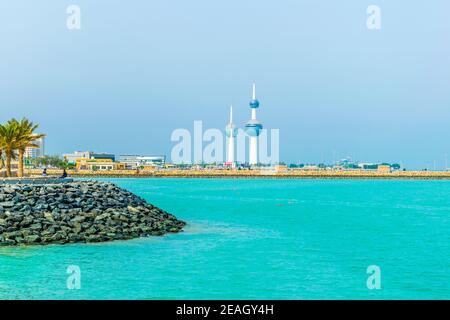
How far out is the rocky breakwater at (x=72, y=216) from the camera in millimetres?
30875

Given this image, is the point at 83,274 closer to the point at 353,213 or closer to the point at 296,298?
the point at 296,298

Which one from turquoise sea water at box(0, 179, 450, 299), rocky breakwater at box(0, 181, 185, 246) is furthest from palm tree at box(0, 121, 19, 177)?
turquoise sea water at box(0, 179, 450, 299)

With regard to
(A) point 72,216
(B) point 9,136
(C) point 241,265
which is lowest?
(C) point 241,265

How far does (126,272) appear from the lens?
78.2ft

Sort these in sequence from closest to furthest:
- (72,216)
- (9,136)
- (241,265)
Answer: (241,265)
(72,216)
(9,136)

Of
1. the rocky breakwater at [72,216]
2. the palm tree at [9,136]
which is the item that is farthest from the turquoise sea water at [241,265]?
the palm tree at [9,136]

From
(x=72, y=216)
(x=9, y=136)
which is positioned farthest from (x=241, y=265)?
(x=9, y=136)

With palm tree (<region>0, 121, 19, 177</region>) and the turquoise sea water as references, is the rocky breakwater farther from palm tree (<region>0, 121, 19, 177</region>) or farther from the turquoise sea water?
palm tree (<region>0, 121, 19, 177</region>)

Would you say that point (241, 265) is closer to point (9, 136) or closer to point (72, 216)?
point (72, 216)

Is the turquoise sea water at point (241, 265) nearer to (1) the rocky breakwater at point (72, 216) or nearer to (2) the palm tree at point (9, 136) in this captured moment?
(1) the rocky breakwater at point (72, 216)

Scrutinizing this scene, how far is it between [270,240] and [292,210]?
91.6 ft

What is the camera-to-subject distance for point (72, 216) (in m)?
33.8

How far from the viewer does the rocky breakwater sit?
3088 centimetres

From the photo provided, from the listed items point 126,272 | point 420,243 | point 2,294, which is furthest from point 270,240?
point 2,294
